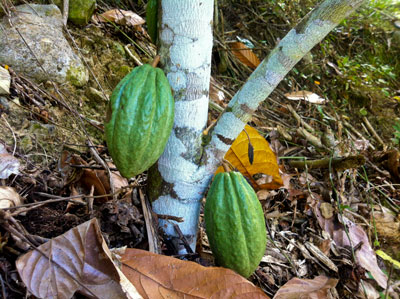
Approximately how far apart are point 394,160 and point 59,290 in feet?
7.70

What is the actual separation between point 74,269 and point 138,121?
18.1 inches

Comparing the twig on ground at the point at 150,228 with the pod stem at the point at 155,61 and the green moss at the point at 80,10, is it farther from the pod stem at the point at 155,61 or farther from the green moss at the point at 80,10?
the green moss at the point at 80,10

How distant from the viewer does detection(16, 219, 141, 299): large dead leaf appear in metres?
0.95

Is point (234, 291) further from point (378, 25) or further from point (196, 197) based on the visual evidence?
point (378, 25)

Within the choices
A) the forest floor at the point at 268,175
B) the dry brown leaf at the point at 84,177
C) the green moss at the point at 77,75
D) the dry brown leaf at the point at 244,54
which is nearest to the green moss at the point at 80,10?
the forest floor at the point at 268,175

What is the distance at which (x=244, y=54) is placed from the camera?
3123mm

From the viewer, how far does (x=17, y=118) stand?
1661 mm

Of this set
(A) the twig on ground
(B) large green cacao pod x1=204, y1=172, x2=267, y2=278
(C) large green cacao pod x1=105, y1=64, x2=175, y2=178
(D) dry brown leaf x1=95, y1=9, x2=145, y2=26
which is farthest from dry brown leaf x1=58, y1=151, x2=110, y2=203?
(D) dry brown leaf x1=95, y1=9, x2=145, y2=26

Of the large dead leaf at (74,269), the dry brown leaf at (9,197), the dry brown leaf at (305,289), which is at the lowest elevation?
the dry brown leaf at (305,289)

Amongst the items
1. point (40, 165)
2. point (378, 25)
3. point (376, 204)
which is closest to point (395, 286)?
point (376, 204)

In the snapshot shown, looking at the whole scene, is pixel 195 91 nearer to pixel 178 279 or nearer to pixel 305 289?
pixel 178 279

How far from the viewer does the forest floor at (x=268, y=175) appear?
1.30m

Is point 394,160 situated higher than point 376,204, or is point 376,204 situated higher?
point 394,160

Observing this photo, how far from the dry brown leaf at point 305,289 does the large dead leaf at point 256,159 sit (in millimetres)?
514
